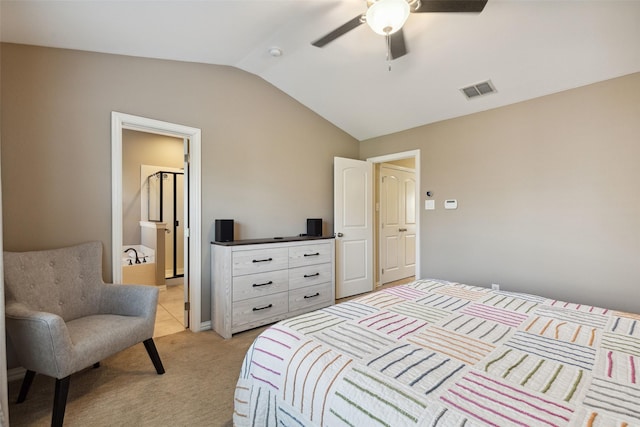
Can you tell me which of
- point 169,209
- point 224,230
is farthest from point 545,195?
point 169,209

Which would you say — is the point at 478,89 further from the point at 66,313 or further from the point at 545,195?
the point at 66,313

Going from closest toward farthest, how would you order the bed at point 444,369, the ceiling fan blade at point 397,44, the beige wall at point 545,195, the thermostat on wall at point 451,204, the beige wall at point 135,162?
the bed at point 444,369
the ceiling fan blade at point 397,44
the beige wall at point 545,195
the thermostat on wall at point 451,204
the beige wall at point 135,162

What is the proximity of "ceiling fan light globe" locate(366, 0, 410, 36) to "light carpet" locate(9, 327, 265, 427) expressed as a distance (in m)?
2.53

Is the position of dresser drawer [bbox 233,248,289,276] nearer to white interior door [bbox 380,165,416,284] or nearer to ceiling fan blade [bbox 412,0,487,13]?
white interior door [bbox 380,165,416,284]

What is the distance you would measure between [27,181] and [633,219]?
15.9 ft

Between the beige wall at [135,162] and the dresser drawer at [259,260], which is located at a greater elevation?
the beige wall at [135,162]

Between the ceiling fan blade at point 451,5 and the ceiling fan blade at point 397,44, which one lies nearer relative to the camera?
the ceiling fan blade at point 451,5

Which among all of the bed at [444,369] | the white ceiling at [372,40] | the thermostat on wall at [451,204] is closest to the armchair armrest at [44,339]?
the bed at [444,369]

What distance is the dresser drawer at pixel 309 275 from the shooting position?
3218mm

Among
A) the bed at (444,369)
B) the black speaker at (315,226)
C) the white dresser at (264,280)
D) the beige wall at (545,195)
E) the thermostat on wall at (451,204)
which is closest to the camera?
the bed at (444,369)

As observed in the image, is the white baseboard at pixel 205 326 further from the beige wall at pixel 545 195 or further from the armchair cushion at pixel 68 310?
the beige wall at pixel 545 195

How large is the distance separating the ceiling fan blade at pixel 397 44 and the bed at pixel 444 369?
5.97ft

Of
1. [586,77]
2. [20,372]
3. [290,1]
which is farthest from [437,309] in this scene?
[20,372]

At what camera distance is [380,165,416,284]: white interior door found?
15.6 feet
